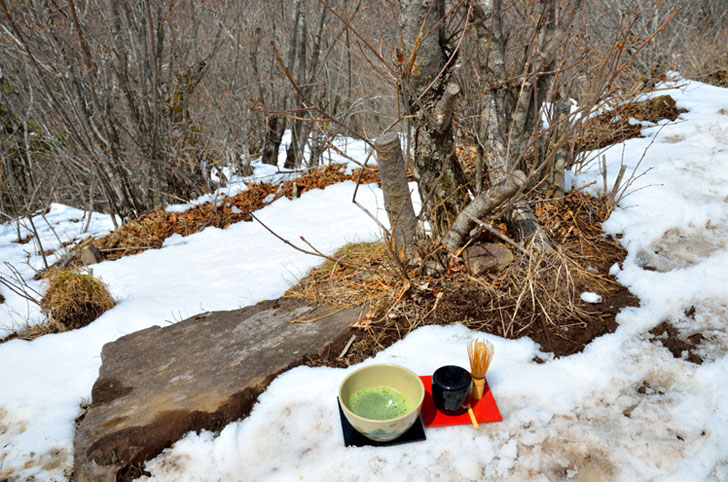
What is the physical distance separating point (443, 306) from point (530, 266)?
567 millimetres

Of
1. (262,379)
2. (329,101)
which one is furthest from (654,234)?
(329,101)

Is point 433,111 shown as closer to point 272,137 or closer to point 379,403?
point 379,403

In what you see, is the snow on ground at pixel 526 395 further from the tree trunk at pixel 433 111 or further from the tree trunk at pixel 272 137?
the tree trunk at pixel 272 137

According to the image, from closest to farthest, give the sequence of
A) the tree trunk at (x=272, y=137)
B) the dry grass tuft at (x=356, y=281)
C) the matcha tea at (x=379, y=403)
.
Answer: the matcha tea at (x=379, y=403), the dry grass tuft at (x=356, y=281), the tree trunk at (x=272, y=137)

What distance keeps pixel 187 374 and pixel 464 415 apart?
147 centimetres

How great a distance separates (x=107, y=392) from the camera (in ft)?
7.21

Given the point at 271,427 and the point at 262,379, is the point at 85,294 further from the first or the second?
the point at 271,427

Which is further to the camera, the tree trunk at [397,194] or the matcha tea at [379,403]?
the tree trunk at [397,194]

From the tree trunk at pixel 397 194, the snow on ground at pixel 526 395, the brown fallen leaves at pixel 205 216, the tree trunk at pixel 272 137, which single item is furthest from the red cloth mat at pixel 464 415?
the tree trunk at pixel 272 137

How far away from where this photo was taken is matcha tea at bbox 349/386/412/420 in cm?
179

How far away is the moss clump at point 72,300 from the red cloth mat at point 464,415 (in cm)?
259

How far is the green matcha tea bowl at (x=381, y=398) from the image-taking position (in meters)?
1.67

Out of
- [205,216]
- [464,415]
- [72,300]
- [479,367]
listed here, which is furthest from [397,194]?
[205,216]

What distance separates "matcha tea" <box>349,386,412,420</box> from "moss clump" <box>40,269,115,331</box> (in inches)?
91.4
